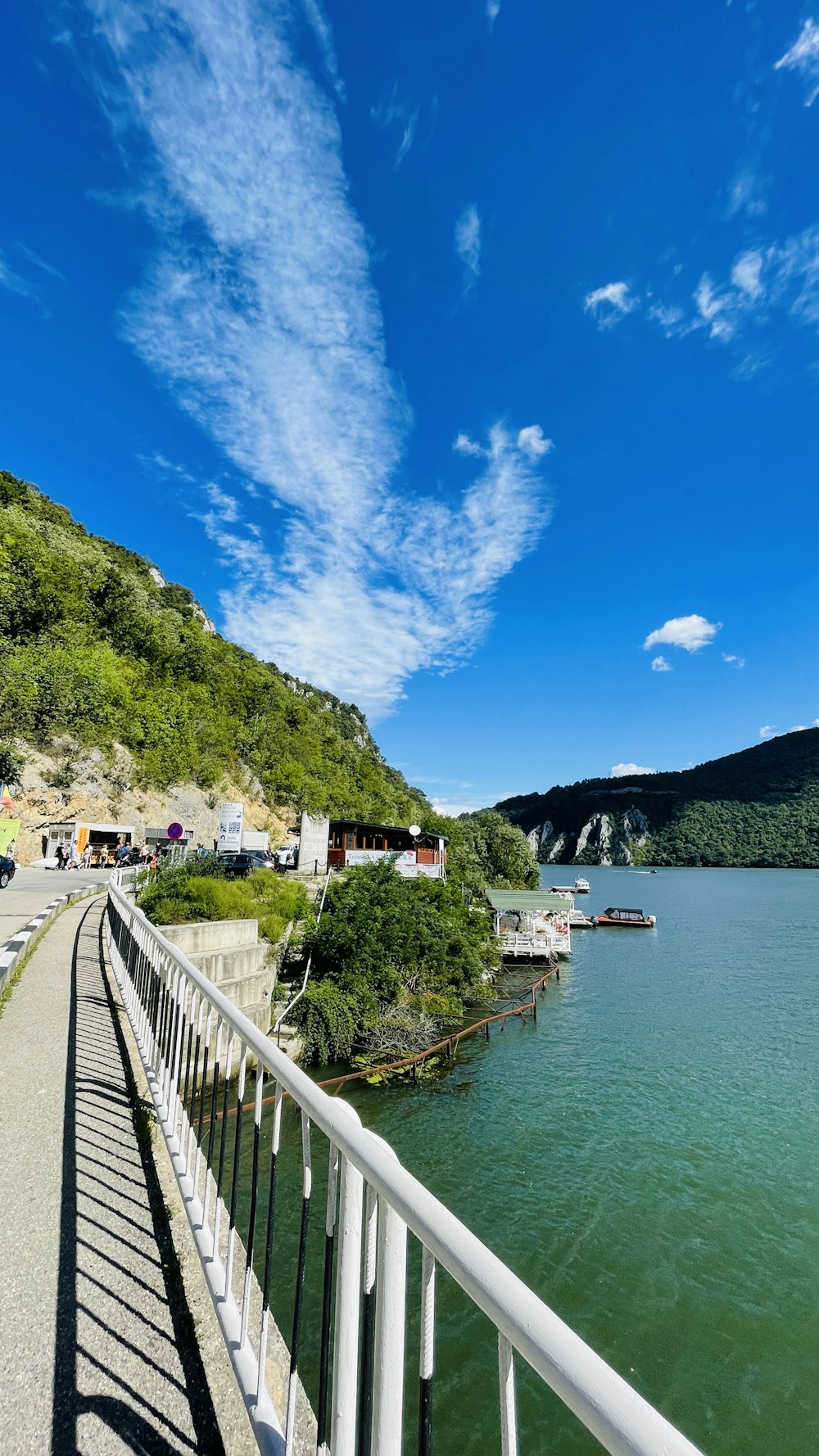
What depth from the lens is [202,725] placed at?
4956 centimetres

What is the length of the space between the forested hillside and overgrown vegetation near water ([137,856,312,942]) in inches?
857

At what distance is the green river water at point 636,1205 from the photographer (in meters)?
7.53

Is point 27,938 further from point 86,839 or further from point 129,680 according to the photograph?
point 129,680

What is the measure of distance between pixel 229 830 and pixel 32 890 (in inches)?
271

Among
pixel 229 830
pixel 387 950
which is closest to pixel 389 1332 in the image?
pixel 387 950

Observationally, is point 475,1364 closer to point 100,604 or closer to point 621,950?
point 621,950

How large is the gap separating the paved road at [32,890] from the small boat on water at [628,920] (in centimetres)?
4038

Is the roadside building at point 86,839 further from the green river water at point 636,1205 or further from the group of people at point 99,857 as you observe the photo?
the green river water at point 636,1205

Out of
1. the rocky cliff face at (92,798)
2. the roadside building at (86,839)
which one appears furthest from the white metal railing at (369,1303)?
the rocky cliff face at (92,798)

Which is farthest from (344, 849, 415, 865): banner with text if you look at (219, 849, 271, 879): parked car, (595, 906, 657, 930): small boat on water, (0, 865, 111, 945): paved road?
(595, 906, 657, 930): small boat on water

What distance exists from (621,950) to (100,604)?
1745 inches

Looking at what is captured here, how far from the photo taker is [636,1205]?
437 inches

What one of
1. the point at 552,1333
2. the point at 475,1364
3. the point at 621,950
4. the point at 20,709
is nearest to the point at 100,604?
the point at 20,709

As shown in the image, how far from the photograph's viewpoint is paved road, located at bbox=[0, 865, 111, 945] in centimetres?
1304
